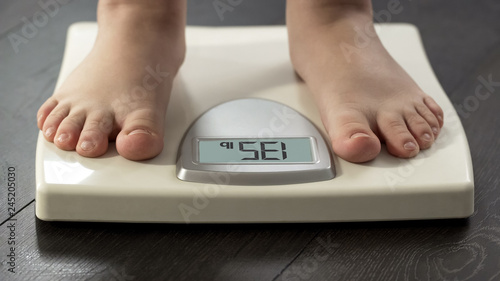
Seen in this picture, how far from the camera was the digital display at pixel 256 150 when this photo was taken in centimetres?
77

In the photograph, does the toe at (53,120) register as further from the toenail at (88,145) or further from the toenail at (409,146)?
the toenail at (409,146)

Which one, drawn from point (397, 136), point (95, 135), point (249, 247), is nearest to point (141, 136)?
point (95, 135)

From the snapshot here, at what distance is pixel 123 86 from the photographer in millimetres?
826

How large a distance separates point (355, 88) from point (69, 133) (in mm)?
334

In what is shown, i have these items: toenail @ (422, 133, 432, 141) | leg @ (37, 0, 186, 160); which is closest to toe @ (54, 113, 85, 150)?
leg @ (37, 0, 186, 160)

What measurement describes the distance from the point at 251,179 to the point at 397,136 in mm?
173

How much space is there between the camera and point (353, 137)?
77 cm

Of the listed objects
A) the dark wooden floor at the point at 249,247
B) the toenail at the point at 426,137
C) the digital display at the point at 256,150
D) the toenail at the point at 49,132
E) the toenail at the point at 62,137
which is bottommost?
the dark wooden floor at the point at 249,247

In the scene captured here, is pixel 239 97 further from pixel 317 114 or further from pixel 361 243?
pixel 361 243

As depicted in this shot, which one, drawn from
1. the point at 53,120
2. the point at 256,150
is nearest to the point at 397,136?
the point at 256,150

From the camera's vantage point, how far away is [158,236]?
29.5 inches

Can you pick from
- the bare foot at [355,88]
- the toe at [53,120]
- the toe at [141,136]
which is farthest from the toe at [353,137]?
the toe at [53,120]

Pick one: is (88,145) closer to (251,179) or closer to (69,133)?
(69,133)

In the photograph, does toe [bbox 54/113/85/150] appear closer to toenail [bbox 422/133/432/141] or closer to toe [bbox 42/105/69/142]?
toe [bbox 42/105/69/142]
